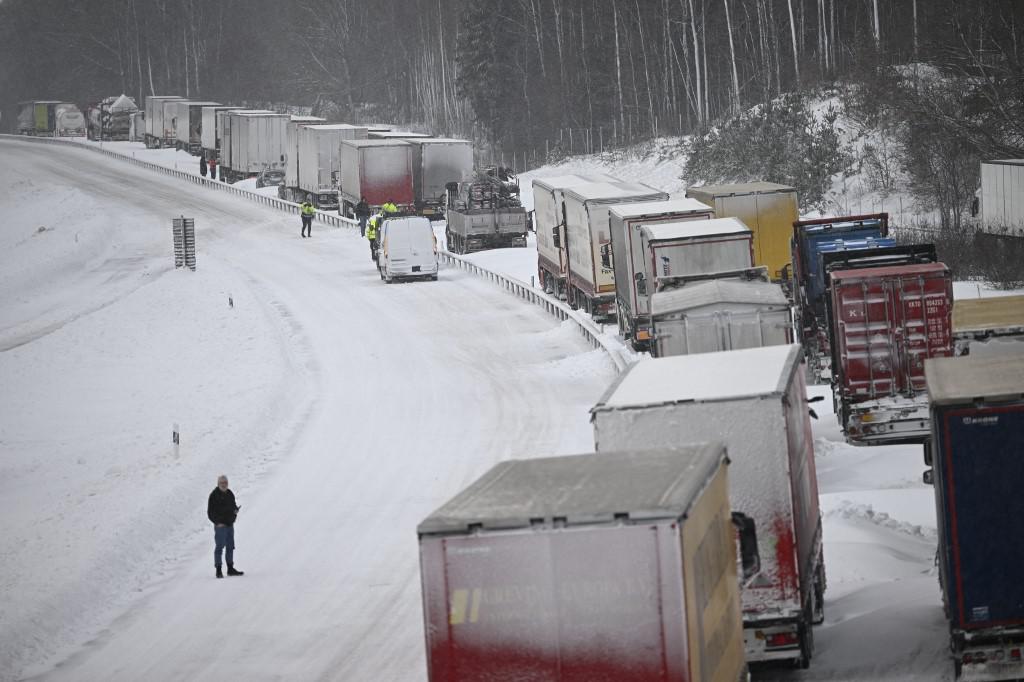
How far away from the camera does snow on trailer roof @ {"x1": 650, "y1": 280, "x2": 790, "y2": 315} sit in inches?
854

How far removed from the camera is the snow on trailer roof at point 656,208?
95.6 feet

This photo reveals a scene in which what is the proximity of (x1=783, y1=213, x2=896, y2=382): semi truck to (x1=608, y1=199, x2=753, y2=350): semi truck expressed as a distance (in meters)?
2.01

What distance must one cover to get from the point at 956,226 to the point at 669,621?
35.4 m

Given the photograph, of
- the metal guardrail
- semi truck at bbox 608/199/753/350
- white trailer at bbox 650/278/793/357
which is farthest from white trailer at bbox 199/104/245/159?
white trailer at bbox 650/278/793/357

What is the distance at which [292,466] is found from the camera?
24.3m

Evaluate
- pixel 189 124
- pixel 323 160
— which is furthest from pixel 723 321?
pixel 189 124

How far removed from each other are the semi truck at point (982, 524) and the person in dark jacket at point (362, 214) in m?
44.2

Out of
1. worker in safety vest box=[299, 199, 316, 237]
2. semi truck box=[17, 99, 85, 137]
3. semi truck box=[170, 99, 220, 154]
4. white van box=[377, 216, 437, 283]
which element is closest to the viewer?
white van box=[377, 216, 437, 283]

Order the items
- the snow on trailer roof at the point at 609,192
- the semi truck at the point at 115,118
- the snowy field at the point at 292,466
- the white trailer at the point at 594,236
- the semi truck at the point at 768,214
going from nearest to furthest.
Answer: the snowy field at the point at 292,466, the white trailer at the point at 594,236, the snow on trailer roof at the point at 609,192, the semi truck at the point at 768,214, the semi truck at the point at 115,118

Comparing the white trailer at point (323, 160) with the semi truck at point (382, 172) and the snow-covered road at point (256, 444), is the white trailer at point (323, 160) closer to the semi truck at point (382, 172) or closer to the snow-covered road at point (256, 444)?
the semi truck at point (382, 172)

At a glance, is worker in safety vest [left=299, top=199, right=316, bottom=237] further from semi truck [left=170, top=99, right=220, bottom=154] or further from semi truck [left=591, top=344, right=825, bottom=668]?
semi truck [left=591, top=344, right=825, bottom=668]

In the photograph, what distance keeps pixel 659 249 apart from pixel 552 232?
11.3 m

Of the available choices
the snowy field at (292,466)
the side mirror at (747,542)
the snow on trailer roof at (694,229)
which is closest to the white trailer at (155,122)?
the snowy field at (292,466)

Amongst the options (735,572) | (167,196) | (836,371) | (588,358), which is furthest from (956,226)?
(167,196)
